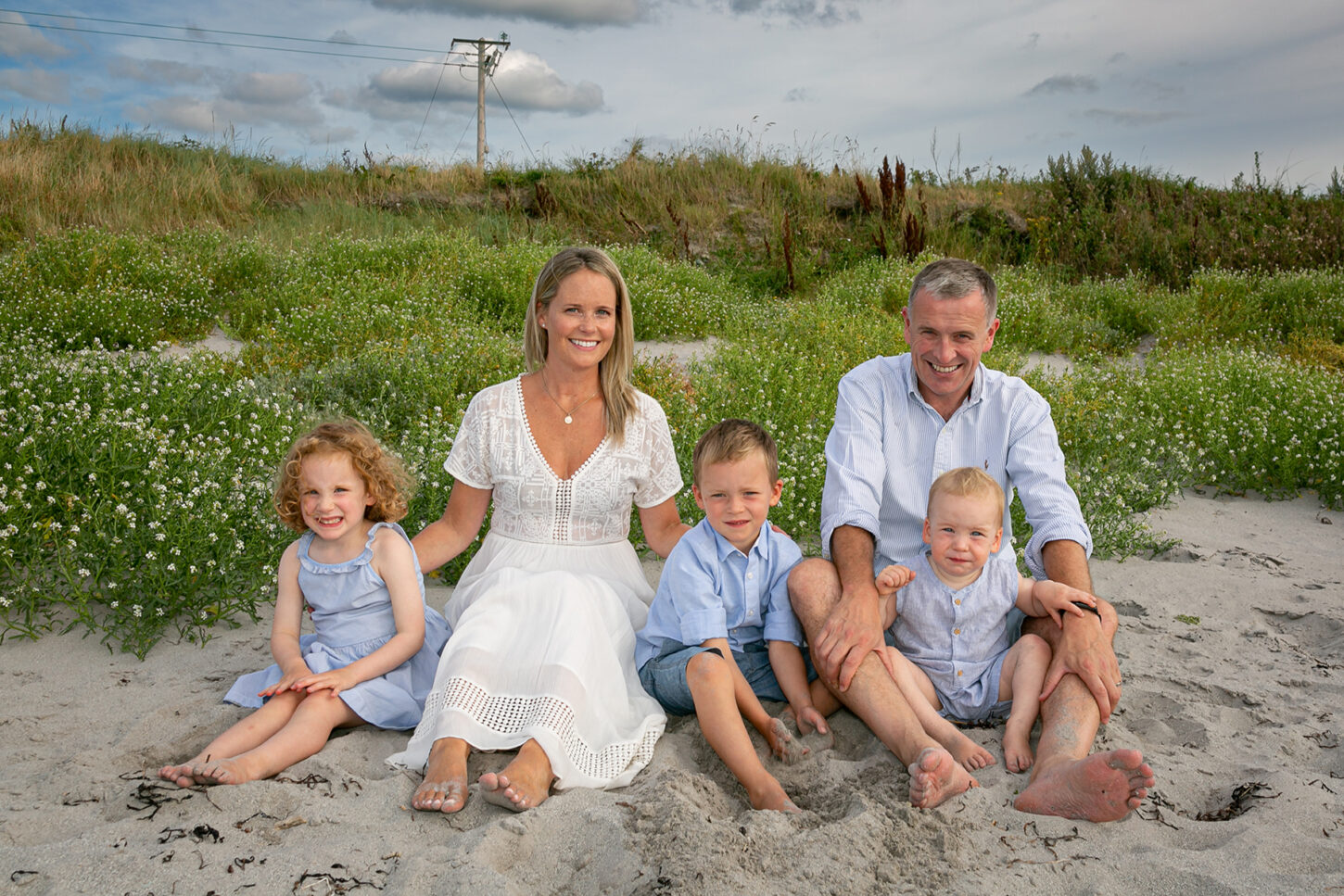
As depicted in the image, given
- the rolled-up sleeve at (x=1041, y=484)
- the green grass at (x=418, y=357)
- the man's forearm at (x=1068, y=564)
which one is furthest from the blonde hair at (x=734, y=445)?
the green grass at (x=418, y=357)

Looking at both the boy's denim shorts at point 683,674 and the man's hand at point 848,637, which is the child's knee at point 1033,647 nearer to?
the man's hand at point 848,637

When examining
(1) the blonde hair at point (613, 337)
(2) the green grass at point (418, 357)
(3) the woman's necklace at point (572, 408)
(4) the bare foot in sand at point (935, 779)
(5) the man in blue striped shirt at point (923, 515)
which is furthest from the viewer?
(2) the green grass at point (418, 357)

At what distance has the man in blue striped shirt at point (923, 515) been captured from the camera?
307cm

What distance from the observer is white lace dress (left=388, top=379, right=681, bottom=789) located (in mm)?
3123

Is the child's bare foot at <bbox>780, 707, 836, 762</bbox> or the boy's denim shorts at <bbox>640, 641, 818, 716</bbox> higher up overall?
the boy's denim shorts at <bbox>640, 641, 818, 716</bbox>

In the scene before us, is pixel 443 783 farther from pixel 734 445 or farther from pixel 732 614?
pixel 734 445

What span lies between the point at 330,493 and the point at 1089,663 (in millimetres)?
2674

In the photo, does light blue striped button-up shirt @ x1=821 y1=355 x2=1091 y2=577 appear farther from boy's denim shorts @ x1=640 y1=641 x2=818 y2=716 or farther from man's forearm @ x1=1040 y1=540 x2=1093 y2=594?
boy's denim shorts @ x1=640 y1=641 x2=818 y2=716

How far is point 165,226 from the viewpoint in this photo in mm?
13344

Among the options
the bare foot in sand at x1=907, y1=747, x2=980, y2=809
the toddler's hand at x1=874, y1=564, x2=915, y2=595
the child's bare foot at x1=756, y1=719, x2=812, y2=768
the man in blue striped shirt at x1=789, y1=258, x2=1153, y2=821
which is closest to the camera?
the bare foot in sand at x1=907, y1=747, x2=980, y2=809

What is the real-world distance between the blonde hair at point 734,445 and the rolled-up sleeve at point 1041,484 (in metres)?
0.97

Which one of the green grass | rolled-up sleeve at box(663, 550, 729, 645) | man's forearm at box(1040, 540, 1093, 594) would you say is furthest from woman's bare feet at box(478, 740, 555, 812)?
the green grass

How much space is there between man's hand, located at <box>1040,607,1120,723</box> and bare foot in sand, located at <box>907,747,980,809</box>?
1.87ft

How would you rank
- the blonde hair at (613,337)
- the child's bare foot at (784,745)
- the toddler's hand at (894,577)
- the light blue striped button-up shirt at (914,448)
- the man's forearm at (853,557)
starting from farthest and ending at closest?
the blonde hair at (613,337) → the light blue striped button-up shirt at (914,448) → the man's forearm at (853,557) → the toddler's hand at (894,577) → the child's bare foot at (784,745)
